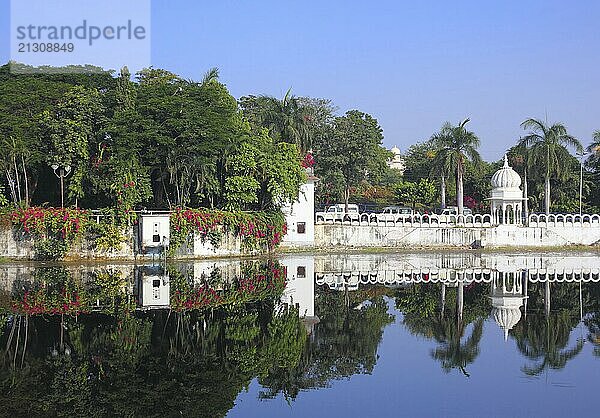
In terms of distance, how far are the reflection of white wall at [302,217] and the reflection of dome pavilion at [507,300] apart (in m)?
16.8

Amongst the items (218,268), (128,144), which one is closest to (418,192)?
(128,144)

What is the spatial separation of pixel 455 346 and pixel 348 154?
144 ft

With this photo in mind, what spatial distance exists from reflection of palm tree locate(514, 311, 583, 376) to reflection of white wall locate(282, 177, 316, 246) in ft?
89.2

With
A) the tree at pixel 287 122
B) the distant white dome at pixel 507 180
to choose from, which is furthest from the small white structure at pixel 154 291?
the distant white dome at pixel 507 180

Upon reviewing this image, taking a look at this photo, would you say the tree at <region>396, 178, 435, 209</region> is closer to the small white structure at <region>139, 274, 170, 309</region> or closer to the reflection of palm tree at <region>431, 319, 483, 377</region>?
the small white structure at <region>139, 274, 170, 309</region>

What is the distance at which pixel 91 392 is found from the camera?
1189 centimetres

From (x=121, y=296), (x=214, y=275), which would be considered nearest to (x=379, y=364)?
(x=121, y=296)

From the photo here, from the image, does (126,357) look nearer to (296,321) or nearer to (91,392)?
(91,392)

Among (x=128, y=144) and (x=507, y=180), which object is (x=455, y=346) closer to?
(x=128, y=144)

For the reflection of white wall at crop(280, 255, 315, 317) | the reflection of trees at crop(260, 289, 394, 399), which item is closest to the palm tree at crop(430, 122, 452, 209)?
the reflection of white wall at crop(280, 255, 315, 317)

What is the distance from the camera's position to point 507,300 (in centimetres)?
2403

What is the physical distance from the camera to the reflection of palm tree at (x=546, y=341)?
14.7m

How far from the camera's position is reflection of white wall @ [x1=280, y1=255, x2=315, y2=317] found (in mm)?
22281

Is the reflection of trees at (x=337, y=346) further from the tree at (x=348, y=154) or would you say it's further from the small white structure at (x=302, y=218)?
the tree at (x=348, y=154)
